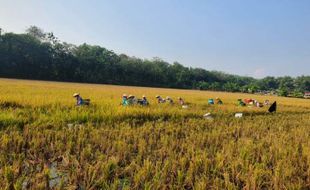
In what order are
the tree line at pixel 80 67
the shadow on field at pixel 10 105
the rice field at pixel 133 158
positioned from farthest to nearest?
the tree line at pixel 80 67 < the shadow on field at pixel 10 105 < the rice field at pixel 133 158

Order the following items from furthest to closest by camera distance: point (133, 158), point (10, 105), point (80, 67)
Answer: point (80, 67)
point (10, 105)
point (133, 158)

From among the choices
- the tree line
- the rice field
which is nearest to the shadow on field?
the rice field

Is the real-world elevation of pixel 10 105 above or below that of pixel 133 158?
above

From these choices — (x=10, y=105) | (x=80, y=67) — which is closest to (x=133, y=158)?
(x=10, y=105)

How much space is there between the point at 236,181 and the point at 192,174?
0.62 m

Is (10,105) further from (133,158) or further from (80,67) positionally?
(80,67)

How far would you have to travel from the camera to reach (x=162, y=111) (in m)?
10.1

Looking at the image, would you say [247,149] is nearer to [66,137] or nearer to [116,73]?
[66,137]

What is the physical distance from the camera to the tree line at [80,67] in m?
51.9

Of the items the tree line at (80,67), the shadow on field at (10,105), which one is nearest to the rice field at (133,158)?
the shadow on field at (10,105)

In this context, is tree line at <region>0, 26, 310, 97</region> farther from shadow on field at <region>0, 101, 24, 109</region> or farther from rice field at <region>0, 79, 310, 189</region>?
rice field at <region>0, 79, 310, 189</region>

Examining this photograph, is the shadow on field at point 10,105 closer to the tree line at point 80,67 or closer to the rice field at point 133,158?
the rice field at point 133,158

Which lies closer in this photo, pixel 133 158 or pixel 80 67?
pixel 133 158

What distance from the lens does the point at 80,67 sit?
59875 mm
